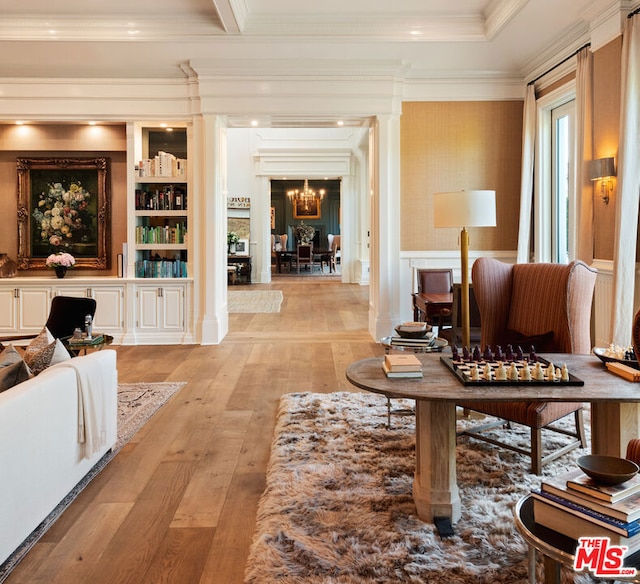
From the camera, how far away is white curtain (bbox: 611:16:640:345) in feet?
13.0

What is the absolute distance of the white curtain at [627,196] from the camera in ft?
13.0

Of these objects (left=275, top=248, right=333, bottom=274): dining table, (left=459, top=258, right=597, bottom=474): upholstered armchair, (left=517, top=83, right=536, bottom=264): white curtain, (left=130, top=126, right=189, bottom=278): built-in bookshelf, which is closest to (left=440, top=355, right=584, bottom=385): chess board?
(left=459, top=258, right=597, bottom=474): upholstered armchair

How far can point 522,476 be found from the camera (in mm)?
2537

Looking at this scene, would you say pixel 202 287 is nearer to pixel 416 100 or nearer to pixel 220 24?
pixel 220 24

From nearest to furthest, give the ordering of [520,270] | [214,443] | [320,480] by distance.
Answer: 1. [320,480]
2. [214,443]
3. [520,270]

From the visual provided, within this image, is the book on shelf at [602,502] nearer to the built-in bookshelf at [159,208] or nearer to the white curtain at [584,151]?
the white curtain at [584,151]

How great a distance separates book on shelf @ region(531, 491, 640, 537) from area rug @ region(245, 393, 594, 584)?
608 mm

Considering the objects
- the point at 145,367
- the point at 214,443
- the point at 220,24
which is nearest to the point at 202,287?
the point at 145,367

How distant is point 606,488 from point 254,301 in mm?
8694

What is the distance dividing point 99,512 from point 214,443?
892 mm

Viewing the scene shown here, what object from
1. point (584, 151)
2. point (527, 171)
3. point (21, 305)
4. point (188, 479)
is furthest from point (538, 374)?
point (21, 305)

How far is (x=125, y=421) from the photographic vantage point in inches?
139

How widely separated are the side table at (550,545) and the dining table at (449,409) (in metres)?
0.57

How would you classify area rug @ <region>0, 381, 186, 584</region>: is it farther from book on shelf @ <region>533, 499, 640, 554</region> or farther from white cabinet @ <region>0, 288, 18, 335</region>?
white cabinet @ <region>0, 288, 18, 335</region>
